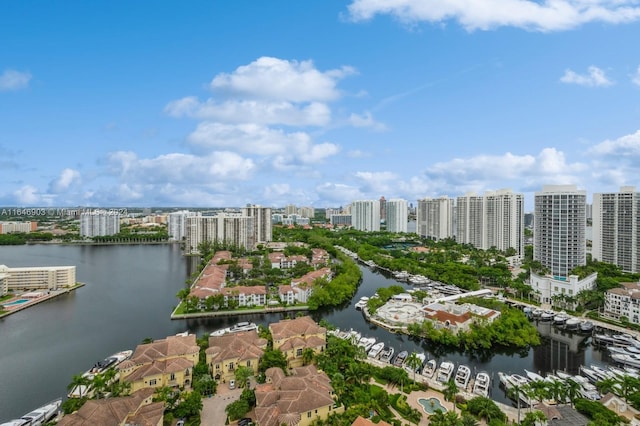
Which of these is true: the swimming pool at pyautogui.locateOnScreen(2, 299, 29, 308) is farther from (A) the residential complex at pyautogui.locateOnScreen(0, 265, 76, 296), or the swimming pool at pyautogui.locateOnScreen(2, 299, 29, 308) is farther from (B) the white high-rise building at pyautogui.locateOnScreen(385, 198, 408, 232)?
(B) the white high-rise building at pyautogui.locateOnScreen(385, 198, 408, 232)

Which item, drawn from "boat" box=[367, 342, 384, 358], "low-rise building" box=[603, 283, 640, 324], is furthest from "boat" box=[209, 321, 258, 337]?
"low-rise building" box=[603, 283, 640, 324]

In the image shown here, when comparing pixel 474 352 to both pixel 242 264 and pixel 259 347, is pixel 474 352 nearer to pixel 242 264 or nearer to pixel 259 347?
pixel 259 347

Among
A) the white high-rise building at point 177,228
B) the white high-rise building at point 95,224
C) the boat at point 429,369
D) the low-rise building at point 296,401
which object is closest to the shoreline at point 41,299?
the low-rise building at point 296,401

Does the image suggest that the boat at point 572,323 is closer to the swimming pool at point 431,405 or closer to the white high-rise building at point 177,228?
the swimming pool at point 431,405

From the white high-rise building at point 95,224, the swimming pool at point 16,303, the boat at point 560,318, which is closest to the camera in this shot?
the boat at point 560,318

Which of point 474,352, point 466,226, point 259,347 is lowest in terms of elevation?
point 474,352

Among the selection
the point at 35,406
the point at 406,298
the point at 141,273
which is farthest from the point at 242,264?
the point at 35,406
